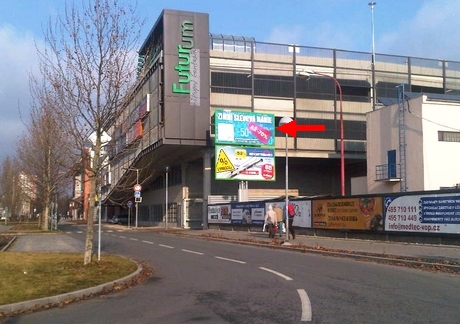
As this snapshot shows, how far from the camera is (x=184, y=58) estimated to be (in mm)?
44375

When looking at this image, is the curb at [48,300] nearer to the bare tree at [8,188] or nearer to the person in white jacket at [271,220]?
the person in white jacket at [271,220]

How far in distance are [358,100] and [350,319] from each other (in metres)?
46.3

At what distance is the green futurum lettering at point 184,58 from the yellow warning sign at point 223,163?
731 cm

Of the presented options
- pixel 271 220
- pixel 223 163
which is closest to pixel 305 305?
pixel 271 220

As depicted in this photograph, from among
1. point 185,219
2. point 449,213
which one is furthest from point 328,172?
point 449,213

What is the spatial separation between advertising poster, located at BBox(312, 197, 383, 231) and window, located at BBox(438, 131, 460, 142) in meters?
14.7

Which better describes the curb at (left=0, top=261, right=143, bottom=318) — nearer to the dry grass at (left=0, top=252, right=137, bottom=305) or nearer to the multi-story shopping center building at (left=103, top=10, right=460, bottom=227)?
the dry grass at (left=0, top=252, right=137, bottom=305)

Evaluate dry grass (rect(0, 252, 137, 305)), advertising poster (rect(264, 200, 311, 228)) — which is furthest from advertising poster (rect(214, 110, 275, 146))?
dry grass (rect(0, 252, 137, 305))

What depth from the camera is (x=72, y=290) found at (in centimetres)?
1003

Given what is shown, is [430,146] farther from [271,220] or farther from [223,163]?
[271,220]

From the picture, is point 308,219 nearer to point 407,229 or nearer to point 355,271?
point 407,229

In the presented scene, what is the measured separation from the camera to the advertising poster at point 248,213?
3283 centimetres

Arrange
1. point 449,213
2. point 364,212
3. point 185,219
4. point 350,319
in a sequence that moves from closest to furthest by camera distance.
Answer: point 350,319 → point 449,213 → point 364,212 → point 185,219

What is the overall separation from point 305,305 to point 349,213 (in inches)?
629
